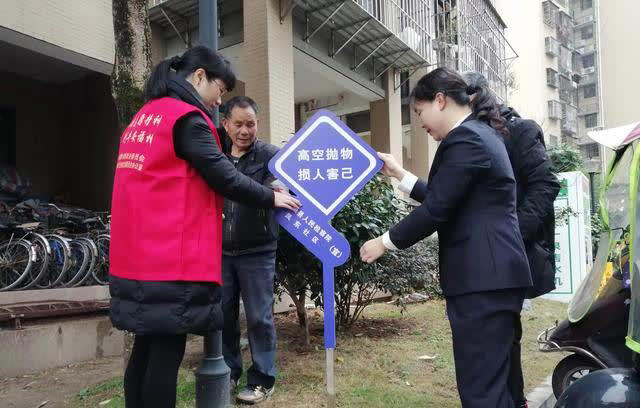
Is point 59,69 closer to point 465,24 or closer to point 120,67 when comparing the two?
point 120,67

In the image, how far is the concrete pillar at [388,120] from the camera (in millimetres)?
12664

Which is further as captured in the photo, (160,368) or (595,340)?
(595,340)

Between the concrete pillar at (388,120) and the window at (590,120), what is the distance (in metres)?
36.3

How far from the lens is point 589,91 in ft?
143

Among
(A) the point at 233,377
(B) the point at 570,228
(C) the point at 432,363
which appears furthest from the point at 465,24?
(A) the point at 233,377

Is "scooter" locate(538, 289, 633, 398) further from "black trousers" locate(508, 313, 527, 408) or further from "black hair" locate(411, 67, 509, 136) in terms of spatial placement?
"black hair" locate(411, 67, 509, 136)

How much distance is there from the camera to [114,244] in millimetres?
2332

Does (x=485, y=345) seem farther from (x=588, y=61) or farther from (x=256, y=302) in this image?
(x=588, y=61)

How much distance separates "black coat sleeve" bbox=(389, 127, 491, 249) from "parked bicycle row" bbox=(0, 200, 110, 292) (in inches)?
206

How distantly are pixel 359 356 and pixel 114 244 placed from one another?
2.97 meters

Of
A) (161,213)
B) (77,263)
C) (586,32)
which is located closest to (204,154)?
(161,213)

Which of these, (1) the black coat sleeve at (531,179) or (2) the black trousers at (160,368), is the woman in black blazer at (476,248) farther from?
(2) the black trousers at (160,368)

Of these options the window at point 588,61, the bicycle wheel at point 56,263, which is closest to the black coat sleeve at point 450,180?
the bicycle wheel at point 56,263

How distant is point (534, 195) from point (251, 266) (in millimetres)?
1814
